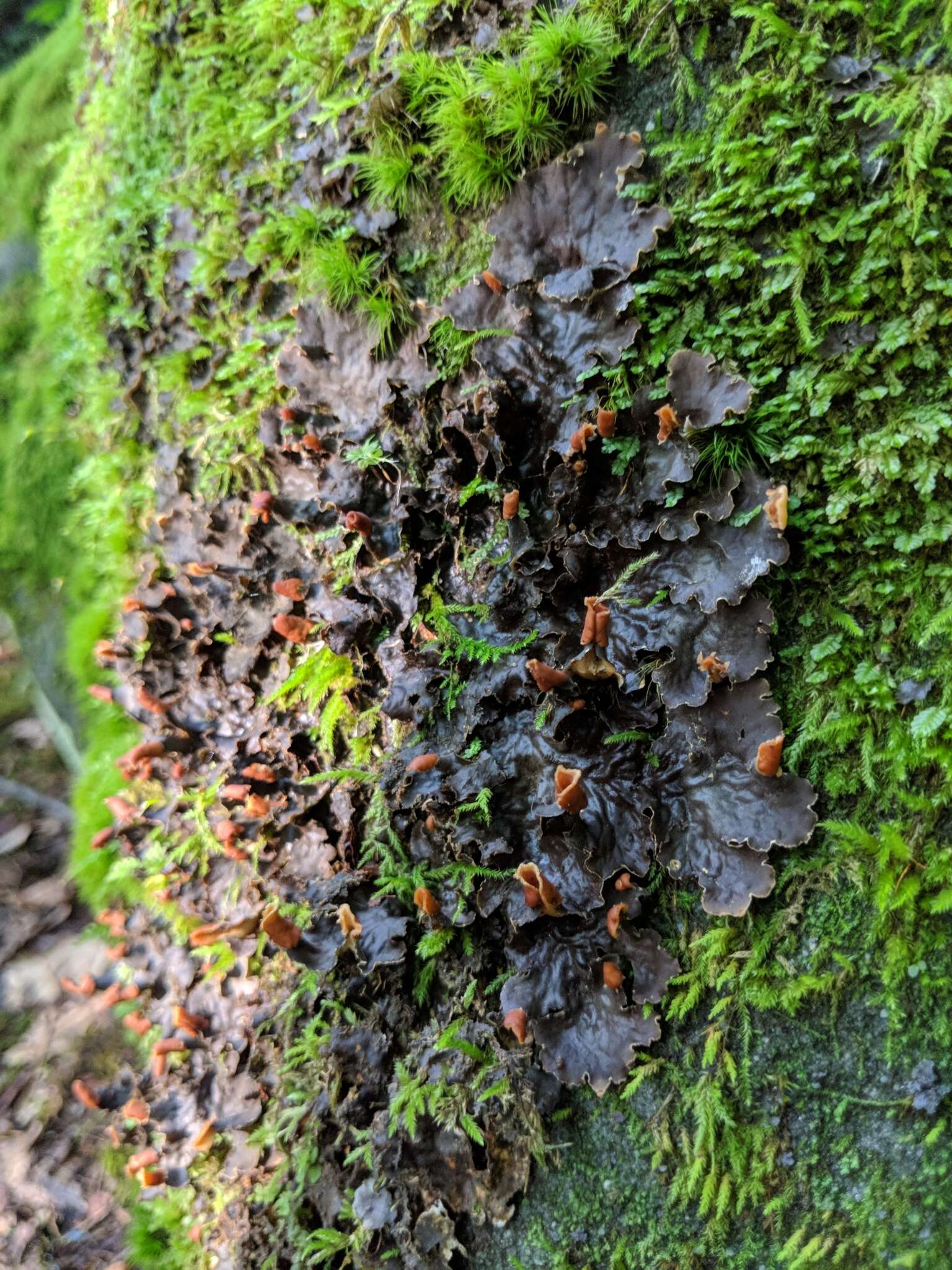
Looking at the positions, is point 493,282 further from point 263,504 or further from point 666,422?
point 263,504

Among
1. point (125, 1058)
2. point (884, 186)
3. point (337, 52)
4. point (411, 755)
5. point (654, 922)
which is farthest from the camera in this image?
point (125, 1058)

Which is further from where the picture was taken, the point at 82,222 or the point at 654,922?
the point at 82,222

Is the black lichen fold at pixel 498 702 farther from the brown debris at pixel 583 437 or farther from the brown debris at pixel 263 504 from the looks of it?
the brown debris at pixel 263 504

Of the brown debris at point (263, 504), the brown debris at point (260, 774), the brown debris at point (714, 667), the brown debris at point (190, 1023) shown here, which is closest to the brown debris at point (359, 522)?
the brown debris at point (263, 504)

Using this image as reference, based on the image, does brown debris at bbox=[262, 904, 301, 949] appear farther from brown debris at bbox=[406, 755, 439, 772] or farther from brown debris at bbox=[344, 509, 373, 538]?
brown debris at bbox=[344, 509, 373, 538]

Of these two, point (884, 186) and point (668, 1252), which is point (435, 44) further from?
point (668, 1252)

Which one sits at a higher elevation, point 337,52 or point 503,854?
point 337,52

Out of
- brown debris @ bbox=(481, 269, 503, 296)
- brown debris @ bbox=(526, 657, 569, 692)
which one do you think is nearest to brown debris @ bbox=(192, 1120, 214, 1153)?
brown debris @ bbox=(526, 657, 569, 692)

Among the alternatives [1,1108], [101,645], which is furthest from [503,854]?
[1,1108]
